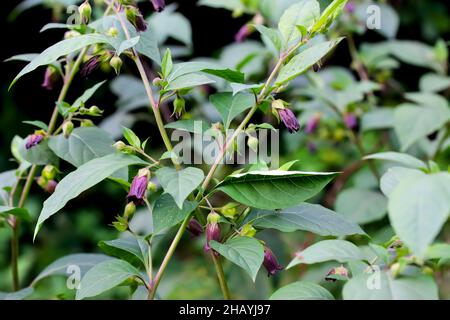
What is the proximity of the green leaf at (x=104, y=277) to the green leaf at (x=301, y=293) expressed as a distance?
21cm

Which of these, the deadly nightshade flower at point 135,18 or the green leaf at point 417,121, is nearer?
the deadly nightshade flower at point 135,18

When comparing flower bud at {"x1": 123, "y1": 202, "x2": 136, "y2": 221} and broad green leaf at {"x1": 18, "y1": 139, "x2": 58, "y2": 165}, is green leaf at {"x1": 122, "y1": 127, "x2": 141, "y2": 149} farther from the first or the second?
broad green leaf at {"x1": 18, "y1": 139, "x2": 58, "y2": 165}

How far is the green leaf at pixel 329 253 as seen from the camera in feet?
2.59

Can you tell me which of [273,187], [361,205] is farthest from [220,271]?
[361,205]

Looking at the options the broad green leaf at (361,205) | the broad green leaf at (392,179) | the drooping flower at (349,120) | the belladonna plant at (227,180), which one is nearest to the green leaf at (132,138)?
the belladonna plant at (227,180)

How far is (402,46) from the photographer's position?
2172 mm

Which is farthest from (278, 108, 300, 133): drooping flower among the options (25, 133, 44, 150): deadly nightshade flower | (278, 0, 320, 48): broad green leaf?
(25, 133, 44, 150): deadly nightshade flower

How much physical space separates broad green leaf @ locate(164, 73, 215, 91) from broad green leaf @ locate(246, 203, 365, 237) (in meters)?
0.22

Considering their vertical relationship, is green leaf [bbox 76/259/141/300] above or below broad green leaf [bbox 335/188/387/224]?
above

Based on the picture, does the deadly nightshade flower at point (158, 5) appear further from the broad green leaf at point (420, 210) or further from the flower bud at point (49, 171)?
the broad green leaf at point (420, 210)

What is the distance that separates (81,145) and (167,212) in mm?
300

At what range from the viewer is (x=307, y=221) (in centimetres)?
97

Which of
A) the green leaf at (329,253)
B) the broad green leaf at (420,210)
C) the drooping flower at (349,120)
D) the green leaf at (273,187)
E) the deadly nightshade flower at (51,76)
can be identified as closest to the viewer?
the broad green leaf at (420,210)

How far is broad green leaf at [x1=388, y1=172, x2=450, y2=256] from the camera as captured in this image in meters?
0.65
